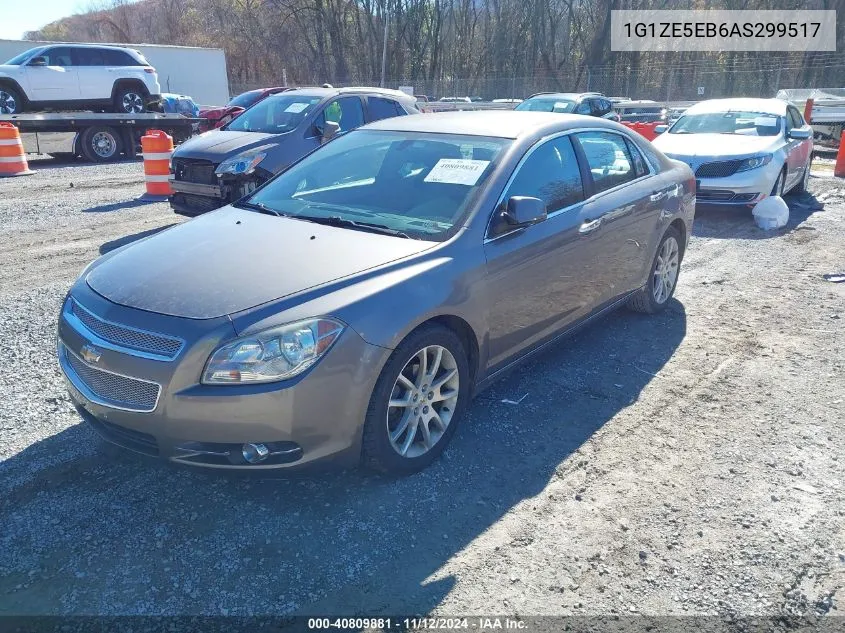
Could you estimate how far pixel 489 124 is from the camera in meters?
4.38

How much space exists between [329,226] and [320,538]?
5.68ft

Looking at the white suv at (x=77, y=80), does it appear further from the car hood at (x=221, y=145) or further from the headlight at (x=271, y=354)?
the headlight at (x=271, y=354)

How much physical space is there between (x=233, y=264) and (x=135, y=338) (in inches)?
24.9

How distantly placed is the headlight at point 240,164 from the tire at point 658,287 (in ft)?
16.4

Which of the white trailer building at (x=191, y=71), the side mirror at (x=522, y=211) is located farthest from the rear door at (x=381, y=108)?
the white trailer building at (x=191, y=71)

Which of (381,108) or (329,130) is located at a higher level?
(381,108)

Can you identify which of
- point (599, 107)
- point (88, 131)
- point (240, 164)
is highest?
point (599, 107)

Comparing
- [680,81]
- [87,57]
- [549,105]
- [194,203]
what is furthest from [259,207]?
[680,81]

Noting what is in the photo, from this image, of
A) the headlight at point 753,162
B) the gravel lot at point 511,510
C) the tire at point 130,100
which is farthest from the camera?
the tire at point 130,100

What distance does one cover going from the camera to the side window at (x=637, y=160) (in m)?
5.23

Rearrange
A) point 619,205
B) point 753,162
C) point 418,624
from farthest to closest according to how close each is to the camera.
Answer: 1. point 753,162
2. point 619,205
3. point 418,624

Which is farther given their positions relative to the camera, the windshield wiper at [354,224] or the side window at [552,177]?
the side window at [552,177]

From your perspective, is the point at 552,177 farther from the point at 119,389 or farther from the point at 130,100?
the point at 130,100

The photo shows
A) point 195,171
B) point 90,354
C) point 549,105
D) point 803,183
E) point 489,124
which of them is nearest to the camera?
point 90,354
